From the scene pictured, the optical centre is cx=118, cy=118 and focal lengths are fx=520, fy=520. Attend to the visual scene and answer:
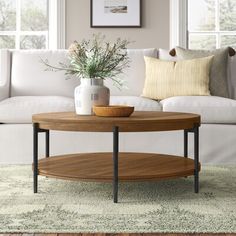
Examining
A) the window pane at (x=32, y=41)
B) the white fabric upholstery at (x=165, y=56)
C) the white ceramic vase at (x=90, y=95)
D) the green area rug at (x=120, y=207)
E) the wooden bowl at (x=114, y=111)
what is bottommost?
the green area rug at (x=120, y=207)

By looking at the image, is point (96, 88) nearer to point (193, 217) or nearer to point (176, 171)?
point (176, 171)

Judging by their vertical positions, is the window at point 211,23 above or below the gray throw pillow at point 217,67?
above

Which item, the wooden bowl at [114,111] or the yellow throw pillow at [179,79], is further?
the yellow throw pillow at [179,79]

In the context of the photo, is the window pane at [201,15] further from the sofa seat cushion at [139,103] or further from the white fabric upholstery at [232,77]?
the sofa seat cushion at [139,103]

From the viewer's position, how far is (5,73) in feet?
14.5

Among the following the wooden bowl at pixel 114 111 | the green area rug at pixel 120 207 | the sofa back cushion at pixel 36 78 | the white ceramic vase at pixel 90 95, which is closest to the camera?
the green area rug at pixel 120 207

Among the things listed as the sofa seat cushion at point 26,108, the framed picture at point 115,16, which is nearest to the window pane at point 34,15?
the framed picture at point 115,16

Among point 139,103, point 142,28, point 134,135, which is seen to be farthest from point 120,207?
point 142,28

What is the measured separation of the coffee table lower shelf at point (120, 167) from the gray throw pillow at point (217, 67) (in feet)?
4.45

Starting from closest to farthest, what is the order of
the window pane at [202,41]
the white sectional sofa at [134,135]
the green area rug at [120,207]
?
the green area rug at [120,207], the white sectional sofa at [134,135], the window pane at [202,41]

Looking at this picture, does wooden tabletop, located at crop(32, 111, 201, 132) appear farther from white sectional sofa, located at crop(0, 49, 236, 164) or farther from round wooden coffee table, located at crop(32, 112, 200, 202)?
Result: white sectional sofa, located at crop(0, 49, 236, 164)

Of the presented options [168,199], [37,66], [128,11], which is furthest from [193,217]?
[128,11]

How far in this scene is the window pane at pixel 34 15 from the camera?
6.51 metres

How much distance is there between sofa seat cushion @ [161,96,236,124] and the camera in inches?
150
